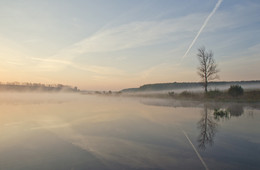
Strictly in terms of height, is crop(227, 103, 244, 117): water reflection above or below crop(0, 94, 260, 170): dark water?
below

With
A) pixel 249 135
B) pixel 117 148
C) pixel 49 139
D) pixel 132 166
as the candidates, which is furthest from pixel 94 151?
pixel 249 135

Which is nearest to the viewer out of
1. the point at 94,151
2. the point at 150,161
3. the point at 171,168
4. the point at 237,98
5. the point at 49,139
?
the point at 171,168

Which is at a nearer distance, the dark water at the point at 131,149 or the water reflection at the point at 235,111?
the dark water at the point at 131,149

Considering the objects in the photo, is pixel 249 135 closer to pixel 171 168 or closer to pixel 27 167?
pixel 171 168

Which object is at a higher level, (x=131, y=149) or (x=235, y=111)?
(x=131, y=149)

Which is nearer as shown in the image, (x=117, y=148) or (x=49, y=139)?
(x=117, y=148)

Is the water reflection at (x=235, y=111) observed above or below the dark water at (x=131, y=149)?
below

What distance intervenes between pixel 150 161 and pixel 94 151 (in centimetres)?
242

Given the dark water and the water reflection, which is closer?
the dark water

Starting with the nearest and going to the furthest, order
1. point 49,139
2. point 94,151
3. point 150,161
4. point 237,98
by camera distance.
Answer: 1. point 150,161
2. point 94,151
3. point 49,139
4. point 237,98

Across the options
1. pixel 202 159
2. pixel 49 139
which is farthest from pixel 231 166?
pixel 49 139

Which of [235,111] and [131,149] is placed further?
[235,111]

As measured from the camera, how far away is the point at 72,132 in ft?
34.0

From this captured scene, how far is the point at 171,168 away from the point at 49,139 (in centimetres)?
642
